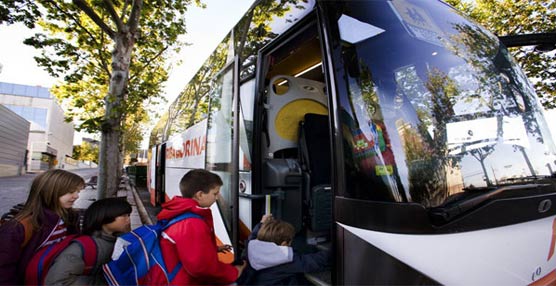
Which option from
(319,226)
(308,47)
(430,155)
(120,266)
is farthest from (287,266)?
(308,47)

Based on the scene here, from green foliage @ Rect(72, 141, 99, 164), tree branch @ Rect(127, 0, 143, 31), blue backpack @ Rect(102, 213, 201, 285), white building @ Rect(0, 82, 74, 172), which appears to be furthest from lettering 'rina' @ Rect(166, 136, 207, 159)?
green foliage @ Rect(72, 141, 99, 164)

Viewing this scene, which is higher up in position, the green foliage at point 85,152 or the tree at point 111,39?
the green foliage at point 85,152

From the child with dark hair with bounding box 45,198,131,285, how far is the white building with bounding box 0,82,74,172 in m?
57.3

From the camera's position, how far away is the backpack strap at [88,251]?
1935 mm

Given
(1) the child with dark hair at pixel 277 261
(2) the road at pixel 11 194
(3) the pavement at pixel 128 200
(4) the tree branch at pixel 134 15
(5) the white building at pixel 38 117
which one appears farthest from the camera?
(5) the white building at pixel 38 117

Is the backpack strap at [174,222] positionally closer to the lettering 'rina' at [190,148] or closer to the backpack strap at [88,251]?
the backpack strap at [88,251]

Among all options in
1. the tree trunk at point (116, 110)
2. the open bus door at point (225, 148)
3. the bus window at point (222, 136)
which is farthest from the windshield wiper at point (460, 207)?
the tree trunk at point (116, 110)

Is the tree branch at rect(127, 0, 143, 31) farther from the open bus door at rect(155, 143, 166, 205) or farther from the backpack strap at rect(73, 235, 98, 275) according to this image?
the backpack strap at rect(73, 235, 98, 275)

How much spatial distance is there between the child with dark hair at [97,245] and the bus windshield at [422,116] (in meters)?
1.74

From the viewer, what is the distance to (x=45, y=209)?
6.61 ft

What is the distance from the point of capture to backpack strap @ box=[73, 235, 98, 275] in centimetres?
194

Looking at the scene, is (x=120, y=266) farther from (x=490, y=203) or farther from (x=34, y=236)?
(x=490, y=203)

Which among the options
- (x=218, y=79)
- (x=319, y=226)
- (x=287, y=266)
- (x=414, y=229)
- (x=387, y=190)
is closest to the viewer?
(x=414, y=229)

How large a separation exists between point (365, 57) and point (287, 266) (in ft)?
5.22
